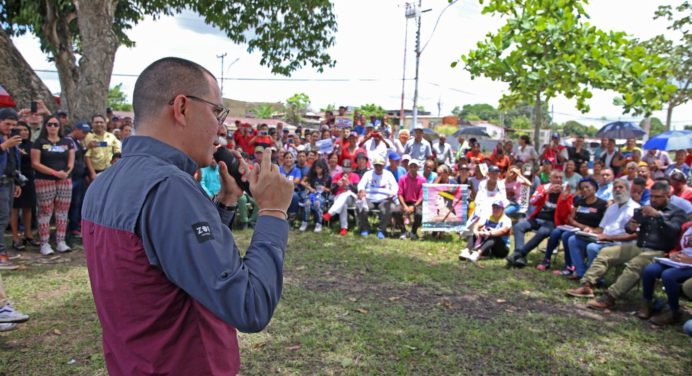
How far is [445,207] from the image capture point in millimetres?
9234

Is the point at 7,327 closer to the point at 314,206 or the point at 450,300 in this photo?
the point at 450,300

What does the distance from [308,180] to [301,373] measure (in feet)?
21.5

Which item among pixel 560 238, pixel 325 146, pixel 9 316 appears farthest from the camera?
pixel 325 146

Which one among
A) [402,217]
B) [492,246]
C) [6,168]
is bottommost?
[492,246]

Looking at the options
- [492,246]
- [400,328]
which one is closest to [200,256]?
[400,328]

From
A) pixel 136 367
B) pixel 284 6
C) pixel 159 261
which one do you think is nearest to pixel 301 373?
pixel 136 367

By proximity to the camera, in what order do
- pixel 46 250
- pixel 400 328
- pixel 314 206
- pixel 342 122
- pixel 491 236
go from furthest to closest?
pixel 342 122 < pixel 314 206 < pixel 491 236 < pixel 46 250 < pixel 400 328

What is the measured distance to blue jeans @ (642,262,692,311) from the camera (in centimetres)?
506

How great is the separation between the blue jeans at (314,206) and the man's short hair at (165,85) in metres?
8.08

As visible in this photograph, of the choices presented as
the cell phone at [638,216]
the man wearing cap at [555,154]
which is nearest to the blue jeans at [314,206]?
the cell phone at [638,216]

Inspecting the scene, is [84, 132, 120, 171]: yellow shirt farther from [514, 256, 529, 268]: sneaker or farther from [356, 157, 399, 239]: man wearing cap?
[514, 256, 529, 268]: sneaker

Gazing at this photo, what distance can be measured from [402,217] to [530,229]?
97.8 inches

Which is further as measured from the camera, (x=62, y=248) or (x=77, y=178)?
(x=77, y=178)

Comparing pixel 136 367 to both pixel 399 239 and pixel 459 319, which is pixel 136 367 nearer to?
pixel 459 319
